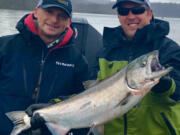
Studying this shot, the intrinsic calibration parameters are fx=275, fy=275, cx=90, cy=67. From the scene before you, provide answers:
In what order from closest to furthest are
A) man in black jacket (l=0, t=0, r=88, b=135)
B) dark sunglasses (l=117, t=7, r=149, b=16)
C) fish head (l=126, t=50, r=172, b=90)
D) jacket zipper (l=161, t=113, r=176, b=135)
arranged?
fish head (l=126, t=50, r=172, b=90) < jacket zipper (l=161, t=113, r=176, b=135) < dark sunglasses (l=117, t=7, r=149, b=16) < man in black jacket (l=0, t=0, r=88, b=135)

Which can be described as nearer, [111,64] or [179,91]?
[179,91]

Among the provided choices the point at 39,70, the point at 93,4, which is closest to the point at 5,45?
the point at 39,70

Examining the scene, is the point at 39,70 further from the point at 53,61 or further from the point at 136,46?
the point at 136,46

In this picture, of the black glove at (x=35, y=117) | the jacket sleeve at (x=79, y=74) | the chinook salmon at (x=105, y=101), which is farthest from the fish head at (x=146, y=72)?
the jacket sleeve at (x=79, y=74)

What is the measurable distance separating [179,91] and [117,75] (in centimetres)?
75

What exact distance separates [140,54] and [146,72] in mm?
839

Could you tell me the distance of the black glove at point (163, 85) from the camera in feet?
9.21

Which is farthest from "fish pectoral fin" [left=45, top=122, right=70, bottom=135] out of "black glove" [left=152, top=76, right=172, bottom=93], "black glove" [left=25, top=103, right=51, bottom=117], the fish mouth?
the fish mouth

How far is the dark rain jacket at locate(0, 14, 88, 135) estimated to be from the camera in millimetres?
3658

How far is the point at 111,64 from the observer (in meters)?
3.61

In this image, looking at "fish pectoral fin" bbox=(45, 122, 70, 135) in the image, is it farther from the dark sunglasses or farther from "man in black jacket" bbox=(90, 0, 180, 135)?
the dark sunglasses

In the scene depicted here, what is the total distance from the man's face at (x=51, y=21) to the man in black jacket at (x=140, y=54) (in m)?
0.67

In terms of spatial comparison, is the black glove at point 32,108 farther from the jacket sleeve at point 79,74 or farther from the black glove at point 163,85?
the black glove at point 163,85

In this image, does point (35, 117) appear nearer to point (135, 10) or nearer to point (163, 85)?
point (163, 85)
